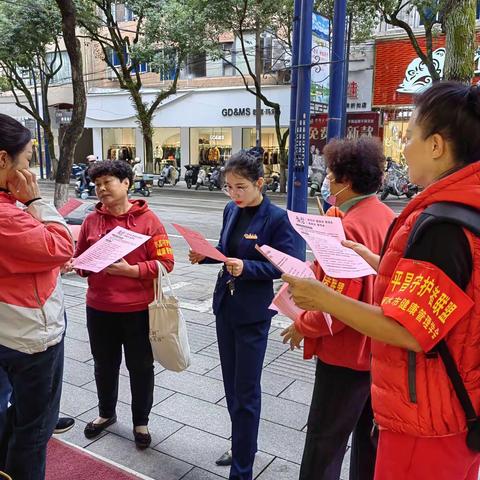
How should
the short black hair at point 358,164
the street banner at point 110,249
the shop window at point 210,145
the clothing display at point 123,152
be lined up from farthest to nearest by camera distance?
1. the clothing display at point 123,152
2. the shop window at point 210,145
3. the street banner at point 110,249
4. the short black hair at point 358,164

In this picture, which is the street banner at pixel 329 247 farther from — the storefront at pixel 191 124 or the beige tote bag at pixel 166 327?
the storefront at pixel 191 124

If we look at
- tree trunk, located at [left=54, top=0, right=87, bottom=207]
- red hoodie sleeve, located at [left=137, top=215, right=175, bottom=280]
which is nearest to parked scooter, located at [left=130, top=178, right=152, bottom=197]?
tree trunk, located at [left=54, top=0, right=87, bottom=207]

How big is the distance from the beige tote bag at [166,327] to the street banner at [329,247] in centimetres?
115

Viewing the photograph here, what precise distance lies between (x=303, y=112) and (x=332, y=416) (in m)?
3.85

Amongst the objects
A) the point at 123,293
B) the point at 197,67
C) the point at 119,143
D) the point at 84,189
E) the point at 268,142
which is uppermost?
the point at 197,67

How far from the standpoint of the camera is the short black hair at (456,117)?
1.23 metres

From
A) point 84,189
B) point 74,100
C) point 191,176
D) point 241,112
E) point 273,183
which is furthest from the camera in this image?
point 241,112

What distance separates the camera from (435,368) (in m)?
1.27

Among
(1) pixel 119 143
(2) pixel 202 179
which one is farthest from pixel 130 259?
(1) pixel 119 143

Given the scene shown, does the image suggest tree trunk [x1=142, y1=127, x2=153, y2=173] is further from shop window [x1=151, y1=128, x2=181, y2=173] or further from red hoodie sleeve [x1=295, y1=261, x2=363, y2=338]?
red hoodie sleeve [x1=295, y1=261, x2=363, y2=338]

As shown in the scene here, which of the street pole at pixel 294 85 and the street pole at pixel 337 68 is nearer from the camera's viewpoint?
the street pole at pixel 337 68

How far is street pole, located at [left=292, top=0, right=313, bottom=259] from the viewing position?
4.92m

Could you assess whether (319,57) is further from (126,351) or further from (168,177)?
(168,177)

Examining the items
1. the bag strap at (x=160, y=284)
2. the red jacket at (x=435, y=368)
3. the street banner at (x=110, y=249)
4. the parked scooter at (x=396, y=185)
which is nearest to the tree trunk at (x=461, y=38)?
the bag strap at (x=160, y=284)
